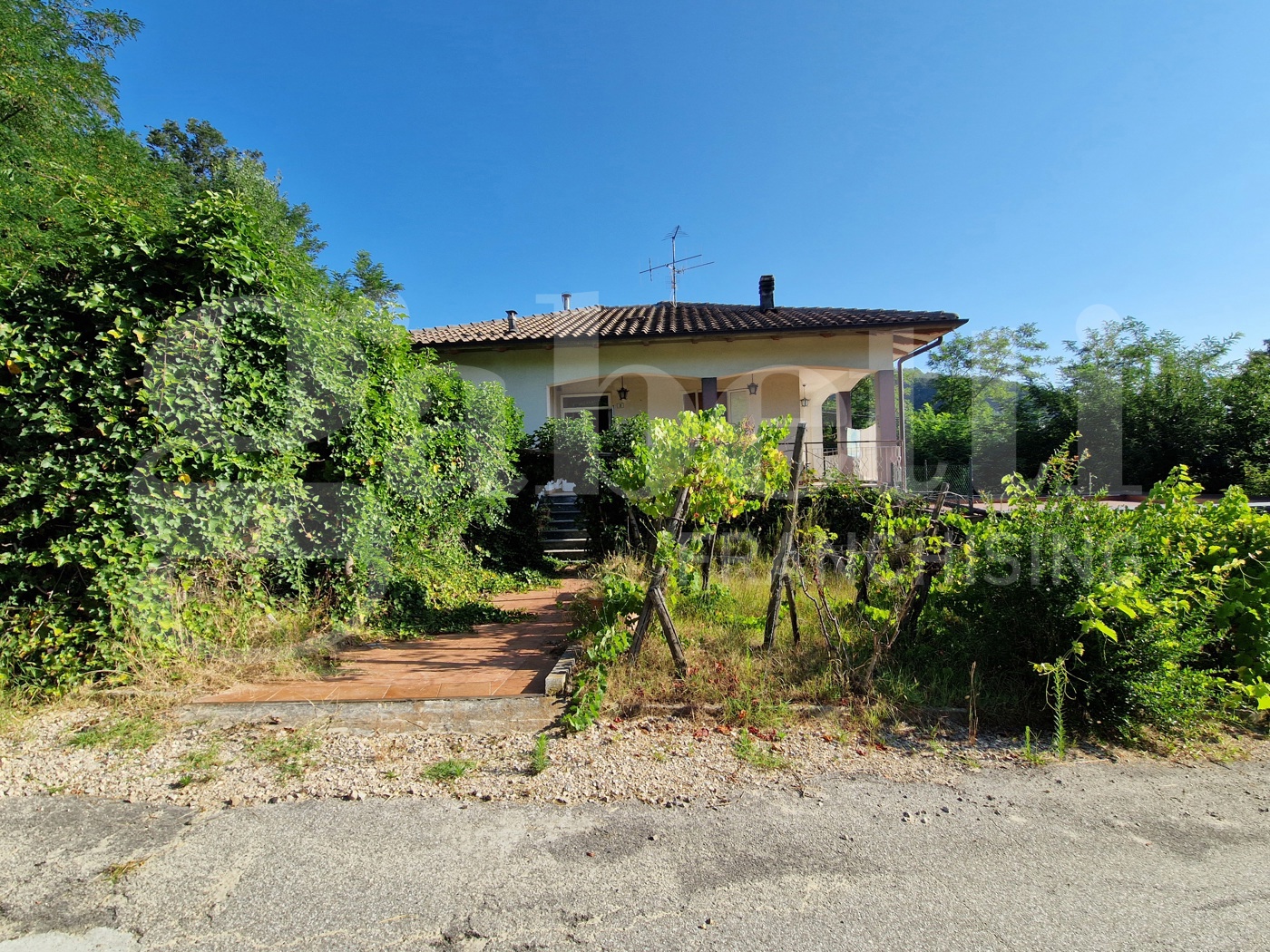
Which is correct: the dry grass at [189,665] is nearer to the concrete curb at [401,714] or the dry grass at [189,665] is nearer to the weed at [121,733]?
the weed at [121,733]

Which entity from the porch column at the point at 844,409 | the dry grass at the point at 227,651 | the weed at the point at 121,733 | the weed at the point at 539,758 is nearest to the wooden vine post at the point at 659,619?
the weed at the point at 539,758

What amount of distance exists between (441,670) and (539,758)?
1.42 metres

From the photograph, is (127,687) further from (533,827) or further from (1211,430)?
(1211,430)

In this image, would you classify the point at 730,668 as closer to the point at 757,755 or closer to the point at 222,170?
the point at 757,755

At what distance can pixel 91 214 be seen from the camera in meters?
3.73

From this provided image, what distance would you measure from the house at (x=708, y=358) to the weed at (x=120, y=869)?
30.6ft

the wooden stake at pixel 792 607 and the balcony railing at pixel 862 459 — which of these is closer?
the wooden stake at pixel 792 607

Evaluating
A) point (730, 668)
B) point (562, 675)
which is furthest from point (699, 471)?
point (562, 675)

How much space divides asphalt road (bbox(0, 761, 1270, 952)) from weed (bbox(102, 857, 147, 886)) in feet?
0.05

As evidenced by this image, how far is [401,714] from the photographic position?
3326 mm

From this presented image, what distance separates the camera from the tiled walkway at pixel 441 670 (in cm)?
354

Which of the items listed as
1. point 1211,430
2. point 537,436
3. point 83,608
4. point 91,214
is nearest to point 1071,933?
point 83,608

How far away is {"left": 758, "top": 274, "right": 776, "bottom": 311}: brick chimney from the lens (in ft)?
45.0

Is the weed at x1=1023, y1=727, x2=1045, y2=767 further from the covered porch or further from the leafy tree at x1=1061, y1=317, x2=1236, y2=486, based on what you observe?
the leafy tree at x1=1061, y1=317, x2=1236, y2=486
